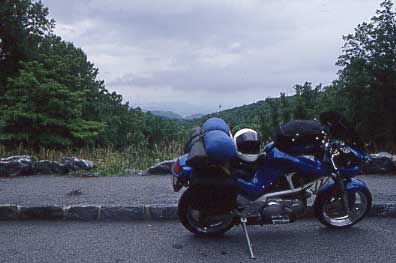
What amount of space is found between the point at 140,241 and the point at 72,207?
145 centimetres

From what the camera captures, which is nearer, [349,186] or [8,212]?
[349,186]

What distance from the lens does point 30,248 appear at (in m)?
5.68

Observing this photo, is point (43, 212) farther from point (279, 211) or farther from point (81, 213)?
point (279, 211)

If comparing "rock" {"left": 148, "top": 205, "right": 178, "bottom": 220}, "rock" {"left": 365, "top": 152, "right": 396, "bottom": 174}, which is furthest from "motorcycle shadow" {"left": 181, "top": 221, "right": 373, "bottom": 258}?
"rock" {"left": 365, "top": 152, "right": 396, "bottom": 174}

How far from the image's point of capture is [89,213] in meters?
6.95

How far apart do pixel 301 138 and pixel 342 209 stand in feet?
3.76

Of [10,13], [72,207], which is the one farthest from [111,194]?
[10,13]

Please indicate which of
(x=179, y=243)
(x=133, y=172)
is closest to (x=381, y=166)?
(x=133, y=172)

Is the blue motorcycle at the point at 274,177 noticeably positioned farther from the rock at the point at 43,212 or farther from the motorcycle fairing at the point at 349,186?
the rock at the point at 43,212

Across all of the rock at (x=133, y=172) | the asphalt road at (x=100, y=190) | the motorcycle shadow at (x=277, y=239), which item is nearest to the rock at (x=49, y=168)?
the asphalt road at (x=100, y=190)

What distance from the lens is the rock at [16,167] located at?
32.0ft

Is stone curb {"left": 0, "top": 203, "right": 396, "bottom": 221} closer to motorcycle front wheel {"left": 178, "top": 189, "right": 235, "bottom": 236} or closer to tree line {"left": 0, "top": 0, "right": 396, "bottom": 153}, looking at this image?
motorcycle front wheel {"left": 178, "top": 189, "right": 235, "bottom": 236}

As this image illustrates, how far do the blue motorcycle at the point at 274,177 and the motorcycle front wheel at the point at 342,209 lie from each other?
181 millimetres

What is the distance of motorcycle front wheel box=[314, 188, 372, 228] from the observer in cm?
633
